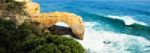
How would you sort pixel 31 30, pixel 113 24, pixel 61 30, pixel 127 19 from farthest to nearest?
pixel 127 19 → pixel 113 24 → pixel 61 30 → pixel 31 30

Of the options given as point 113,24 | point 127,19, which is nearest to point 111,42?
point 113,24

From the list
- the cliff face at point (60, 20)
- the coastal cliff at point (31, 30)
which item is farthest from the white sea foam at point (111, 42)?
the coastal cliff at point (31, 30)

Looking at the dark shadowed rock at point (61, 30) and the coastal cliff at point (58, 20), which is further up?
the coastal cliff at point (58, 20)

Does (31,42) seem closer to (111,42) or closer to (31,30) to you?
(31,30)

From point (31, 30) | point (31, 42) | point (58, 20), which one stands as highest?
point (31, 42)

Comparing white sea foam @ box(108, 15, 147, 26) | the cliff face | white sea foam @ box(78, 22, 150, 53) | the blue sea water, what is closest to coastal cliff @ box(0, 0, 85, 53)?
the cliff face

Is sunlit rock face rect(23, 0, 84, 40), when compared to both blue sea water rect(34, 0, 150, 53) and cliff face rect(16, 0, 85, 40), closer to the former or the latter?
cliff face rect(16, 0, 85, 40)

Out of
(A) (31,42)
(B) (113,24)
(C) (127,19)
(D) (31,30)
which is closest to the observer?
(A) (31,42)

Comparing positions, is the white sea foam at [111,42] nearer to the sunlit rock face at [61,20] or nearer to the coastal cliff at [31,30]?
the sunlit rock face at [61,20]

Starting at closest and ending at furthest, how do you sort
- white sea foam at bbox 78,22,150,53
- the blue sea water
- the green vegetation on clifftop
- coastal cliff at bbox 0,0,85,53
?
the green vegetation on clifftop → coastal cliff at bbox 0,0,85,53 → white sea foam at bbox 78,22,150,53 → the blue sea water
